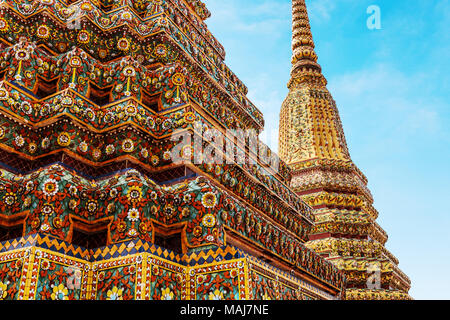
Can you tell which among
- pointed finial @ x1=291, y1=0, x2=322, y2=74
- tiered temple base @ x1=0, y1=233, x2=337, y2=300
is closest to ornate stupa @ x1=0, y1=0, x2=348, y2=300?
tiered temple base @ x1=0, y1=233, x2=337, y2=300

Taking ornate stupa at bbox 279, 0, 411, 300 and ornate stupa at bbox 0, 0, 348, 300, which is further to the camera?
ornate stupa at bbox 279, 0, 411, 300

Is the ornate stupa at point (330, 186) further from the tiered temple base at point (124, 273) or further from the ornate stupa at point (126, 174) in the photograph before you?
the tiered temple base at point (124, 273)

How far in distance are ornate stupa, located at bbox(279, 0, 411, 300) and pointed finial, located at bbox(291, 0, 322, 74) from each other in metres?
0.04

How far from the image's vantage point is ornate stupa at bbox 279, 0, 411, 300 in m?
11.7

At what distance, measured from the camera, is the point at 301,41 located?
19.6 m

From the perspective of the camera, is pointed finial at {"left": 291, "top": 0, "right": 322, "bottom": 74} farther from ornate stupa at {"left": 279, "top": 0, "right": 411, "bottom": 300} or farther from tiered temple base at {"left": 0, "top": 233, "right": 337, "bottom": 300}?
tiered temple base at {"left": 0, "top": 233, "right": 337, "bottom": 300}

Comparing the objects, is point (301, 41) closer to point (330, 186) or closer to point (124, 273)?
point (330, 186)

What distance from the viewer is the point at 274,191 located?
21.0ft

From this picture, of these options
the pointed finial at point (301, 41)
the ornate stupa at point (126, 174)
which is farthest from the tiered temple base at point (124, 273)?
the pointed finial at point (301, 41)

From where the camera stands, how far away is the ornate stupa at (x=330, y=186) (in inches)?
460

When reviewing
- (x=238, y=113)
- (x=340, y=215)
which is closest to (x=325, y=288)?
(x=238, y=113)
